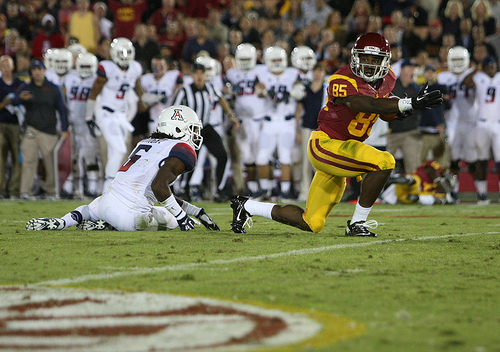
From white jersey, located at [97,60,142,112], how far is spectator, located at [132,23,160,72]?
1969 millimetres

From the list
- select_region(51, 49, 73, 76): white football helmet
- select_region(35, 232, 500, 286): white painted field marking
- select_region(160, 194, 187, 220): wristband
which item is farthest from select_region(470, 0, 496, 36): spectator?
select_region(160, 194, 187, 220): wristband

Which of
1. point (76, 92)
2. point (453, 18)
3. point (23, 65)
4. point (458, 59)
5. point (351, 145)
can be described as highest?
point (453, 18)

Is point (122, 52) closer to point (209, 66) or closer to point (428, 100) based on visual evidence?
point (209, 66)

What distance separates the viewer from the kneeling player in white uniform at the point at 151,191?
5.77 metres

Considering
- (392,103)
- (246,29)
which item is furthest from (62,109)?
(392,103)

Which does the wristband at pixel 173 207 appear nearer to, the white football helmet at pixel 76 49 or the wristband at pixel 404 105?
the wristband at pixel 404 105

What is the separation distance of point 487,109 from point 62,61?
658 cm

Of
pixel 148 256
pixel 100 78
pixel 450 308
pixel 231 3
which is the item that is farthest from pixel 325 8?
pixel 450 308

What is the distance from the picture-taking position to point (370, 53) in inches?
223

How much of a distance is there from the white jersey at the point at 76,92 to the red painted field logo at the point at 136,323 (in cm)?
865

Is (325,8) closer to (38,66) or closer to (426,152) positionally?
(426,152)

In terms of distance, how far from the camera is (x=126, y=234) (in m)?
5.93

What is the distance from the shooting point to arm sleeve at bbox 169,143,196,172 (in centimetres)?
575

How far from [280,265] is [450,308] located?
1309mm
